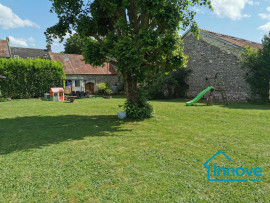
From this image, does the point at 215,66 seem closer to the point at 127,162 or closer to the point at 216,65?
the point at 216,65

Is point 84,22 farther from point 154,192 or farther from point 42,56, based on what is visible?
point 42,56

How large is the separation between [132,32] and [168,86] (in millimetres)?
13385

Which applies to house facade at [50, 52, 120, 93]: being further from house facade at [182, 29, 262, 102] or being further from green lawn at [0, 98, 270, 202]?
green lawn at [0, 98, 270, 202]

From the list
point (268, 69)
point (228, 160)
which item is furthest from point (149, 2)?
point (268, 69)

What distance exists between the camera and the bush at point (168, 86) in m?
20.2

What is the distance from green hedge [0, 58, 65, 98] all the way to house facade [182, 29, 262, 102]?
15858 millimetres

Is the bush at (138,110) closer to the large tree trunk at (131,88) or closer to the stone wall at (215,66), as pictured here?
the large tree trunk at (131,88)

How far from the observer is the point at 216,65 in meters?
18.5

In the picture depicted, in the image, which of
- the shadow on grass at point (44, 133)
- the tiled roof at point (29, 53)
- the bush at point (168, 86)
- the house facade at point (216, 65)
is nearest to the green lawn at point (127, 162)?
the shadow on grass at point (44, 133)

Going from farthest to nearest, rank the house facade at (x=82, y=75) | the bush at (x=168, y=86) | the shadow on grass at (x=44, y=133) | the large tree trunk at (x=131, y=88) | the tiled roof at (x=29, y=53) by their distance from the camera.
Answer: the tiled roof at (x=29, y=53), the house facade at (x=82, y=75), the bush at (x=168, y=86), the large tree trunk at (x=131, y=88), the shadow on grass at (x=44, y=133)

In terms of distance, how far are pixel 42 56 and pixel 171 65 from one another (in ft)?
90.2

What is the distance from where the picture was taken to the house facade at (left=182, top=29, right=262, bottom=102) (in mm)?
16938

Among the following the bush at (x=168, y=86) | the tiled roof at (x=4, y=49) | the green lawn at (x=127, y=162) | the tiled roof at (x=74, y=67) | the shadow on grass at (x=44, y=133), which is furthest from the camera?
the tiled roof at (x=74, y=67)

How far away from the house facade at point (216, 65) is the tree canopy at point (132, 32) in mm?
9788
